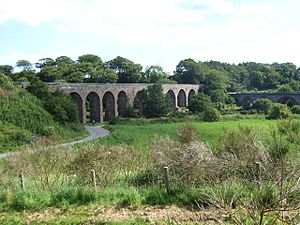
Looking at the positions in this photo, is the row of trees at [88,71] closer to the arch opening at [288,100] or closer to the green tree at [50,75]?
the green tree at [50,75]

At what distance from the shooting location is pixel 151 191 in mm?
9211

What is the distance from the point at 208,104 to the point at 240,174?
55.6 metres

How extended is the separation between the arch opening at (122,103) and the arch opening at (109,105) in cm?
222

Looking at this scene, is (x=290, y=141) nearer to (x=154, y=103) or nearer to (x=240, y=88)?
(x=154, y=103)

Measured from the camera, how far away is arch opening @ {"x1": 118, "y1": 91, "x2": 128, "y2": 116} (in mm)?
60119

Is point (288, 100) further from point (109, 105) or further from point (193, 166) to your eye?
point (193, 166)

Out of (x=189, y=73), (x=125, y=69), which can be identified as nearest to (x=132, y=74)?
(x=125, y=69)

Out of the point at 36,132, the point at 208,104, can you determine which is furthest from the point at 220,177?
the point at 208,104

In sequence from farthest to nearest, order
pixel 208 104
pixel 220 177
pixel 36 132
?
pixel 208 104 < pixel 36 132 < pixel 220 177

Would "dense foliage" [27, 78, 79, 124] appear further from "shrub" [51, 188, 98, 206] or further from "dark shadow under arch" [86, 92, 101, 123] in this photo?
"shrub" [51, 188, 98, 206]

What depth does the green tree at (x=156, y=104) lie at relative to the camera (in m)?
59.6

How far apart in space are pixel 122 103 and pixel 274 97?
1326 inches

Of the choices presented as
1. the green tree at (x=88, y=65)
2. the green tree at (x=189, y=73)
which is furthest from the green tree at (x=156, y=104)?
the green tree at (x=189, y=73)

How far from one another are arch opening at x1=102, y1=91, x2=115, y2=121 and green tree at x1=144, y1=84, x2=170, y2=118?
18.9ft
